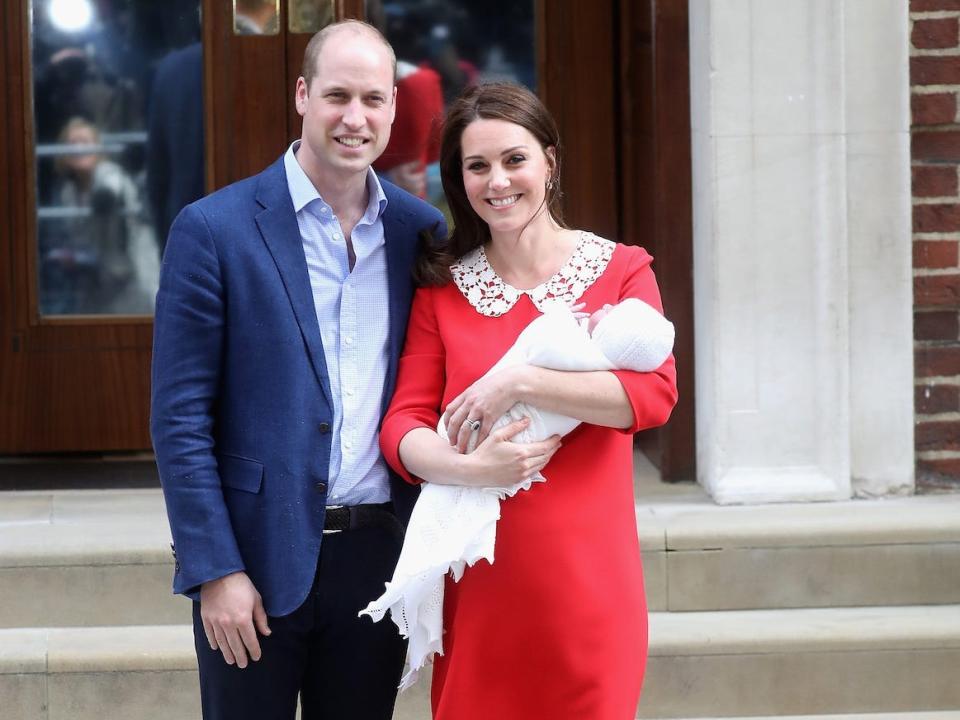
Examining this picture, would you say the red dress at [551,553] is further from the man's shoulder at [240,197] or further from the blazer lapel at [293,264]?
the man's shoulder at [240,197]

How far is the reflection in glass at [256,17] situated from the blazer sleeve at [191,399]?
264 cm

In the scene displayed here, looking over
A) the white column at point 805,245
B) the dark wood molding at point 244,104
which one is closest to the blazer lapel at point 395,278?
the white column at point 805,245

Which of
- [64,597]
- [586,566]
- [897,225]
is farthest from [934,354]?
[64,597]

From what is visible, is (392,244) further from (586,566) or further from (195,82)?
(195,82)

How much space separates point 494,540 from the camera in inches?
111

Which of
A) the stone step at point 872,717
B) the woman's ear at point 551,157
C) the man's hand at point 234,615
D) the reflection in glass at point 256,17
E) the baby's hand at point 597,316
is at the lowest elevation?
the stone step at point 872,717

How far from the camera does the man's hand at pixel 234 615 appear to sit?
2.81m

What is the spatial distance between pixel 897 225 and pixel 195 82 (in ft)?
7.91

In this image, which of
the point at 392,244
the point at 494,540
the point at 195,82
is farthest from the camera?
the point at 195,82

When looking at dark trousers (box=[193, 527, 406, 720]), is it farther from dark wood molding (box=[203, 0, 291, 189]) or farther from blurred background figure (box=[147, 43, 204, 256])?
blurred background figure (box=[147, 43, 204, 256])

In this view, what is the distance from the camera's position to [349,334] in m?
2.93

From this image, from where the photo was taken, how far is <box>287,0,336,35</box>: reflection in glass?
529 cm

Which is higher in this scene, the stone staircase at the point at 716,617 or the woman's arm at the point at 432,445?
the woman's arm at the point at 432,445

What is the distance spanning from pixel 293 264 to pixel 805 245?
2.31 meters
